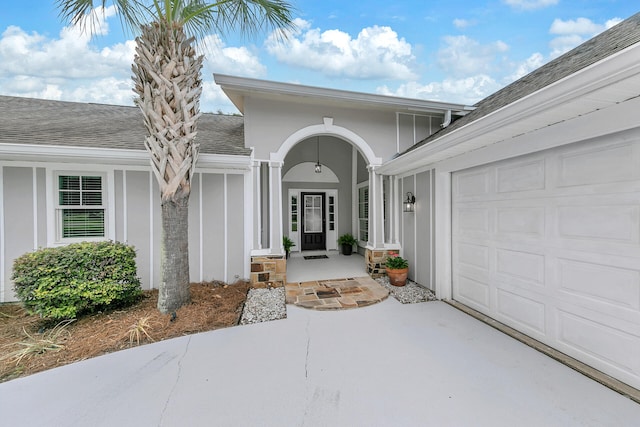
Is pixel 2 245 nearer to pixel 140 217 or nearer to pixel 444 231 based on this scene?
pixel 140 217

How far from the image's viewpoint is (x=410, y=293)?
4.86 metres

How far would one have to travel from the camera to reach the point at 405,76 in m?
9.84

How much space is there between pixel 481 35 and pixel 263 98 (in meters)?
5.90

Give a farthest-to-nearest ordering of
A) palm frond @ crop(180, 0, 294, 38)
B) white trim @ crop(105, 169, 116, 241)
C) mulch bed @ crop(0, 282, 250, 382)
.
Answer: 1. white trim @ crop(105, 169, 116, 241)
2. palm frond @ crop(180, 0, 294, 38)
3. mulch bed @ crop(0, 282, 250, 382)

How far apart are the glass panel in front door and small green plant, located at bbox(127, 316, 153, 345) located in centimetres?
596

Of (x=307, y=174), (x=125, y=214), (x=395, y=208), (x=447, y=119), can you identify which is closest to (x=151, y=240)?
(x=125, y=214)

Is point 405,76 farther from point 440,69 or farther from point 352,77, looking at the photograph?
point 352,77

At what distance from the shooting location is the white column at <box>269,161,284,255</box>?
5.51m

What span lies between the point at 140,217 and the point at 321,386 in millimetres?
4898

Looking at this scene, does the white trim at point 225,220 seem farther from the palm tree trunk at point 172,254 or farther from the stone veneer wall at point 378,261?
the stone veneer wall at point 378,261

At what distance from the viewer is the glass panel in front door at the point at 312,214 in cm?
897

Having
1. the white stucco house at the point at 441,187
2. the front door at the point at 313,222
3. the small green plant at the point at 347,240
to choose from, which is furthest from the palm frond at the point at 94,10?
the small green plant at the point at 347,240

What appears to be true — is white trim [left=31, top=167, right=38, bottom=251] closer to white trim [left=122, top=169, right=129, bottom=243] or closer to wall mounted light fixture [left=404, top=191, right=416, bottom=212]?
white trim [left=122, top=169, right=129, bottom=243]

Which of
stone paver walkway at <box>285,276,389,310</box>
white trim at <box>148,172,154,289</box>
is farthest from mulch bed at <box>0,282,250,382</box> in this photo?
stone paver walkway at <box>285,276,389,310</box>
